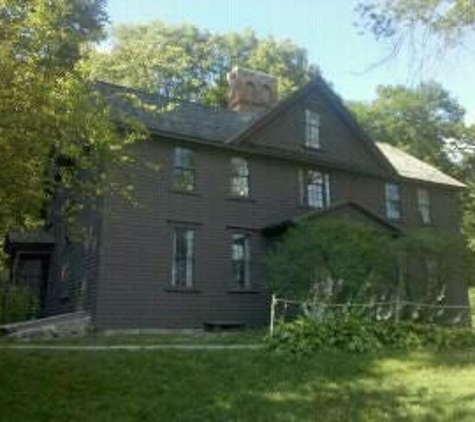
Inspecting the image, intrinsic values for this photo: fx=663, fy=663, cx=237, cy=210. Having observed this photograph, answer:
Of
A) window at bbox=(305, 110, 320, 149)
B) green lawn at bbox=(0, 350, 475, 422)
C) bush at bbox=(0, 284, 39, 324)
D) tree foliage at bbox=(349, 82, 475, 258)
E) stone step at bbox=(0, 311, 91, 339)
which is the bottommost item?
green lawn at bbox=(0, 350, 475, 422)

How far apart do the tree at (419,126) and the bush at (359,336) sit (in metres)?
35.5

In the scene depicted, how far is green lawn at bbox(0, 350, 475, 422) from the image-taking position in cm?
906

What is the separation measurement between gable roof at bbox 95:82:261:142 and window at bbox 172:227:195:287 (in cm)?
330

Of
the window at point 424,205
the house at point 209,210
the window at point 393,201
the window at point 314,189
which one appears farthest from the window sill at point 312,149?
the window at point 424,205

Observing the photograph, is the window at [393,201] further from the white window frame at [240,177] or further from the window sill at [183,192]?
the window sill at [183,192]

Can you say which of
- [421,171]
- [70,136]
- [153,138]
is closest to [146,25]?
[421,171]

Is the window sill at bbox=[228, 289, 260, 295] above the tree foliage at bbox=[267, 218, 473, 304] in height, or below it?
below

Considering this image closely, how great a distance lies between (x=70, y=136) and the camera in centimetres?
1025

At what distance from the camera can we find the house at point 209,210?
20.1 metres

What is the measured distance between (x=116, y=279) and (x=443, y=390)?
38.1 feet

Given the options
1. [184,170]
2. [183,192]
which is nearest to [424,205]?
[184,170]

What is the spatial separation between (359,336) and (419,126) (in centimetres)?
3905

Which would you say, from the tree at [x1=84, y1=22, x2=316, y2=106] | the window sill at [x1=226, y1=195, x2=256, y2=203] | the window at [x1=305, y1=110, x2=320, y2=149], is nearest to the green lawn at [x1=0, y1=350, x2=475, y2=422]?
the window sill at [x1=226, y1=195, x2=256, y2=203]

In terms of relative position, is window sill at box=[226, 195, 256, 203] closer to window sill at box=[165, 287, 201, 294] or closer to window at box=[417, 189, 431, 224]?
window sill at box=[165, 287, 201, 294]
